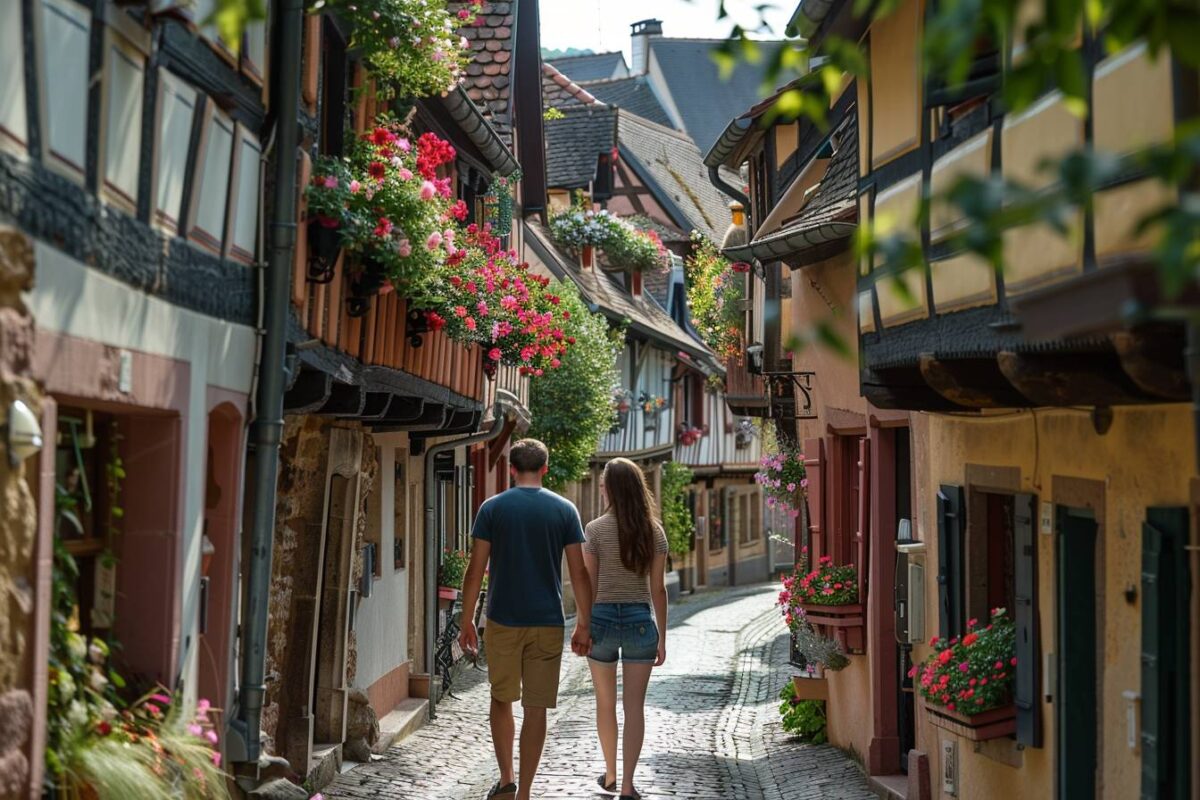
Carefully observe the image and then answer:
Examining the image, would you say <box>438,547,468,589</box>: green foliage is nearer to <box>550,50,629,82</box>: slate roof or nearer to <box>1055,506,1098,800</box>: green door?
<box>1055,506,1098,800</box>: green door

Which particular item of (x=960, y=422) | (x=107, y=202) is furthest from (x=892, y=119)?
(x=107, y=202)

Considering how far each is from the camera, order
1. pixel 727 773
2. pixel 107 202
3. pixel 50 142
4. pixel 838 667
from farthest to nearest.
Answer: pixel 838 667 < pixel 727 773 < pixel 107 202 < pixel 50 142

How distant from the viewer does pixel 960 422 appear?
8781mm

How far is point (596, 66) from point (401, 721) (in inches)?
1623

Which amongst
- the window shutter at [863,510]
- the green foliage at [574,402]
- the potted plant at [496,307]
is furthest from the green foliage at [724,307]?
the window shutter at [863,510]

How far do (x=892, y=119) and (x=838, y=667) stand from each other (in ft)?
14.8

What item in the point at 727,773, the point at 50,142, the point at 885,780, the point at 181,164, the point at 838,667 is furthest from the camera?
the point at 838,667

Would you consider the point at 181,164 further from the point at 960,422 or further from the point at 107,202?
the point at 960,422

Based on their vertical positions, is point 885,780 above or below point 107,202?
below

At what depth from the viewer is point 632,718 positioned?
867cm

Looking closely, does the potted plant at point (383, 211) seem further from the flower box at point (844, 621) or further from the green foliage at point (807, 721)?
the green foliage at point (807, 721)

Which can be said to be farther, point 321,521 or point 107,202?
point 321,521

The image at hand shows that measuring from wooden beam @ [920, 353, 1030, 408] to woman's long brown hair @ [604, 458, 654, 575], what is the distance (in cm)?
191

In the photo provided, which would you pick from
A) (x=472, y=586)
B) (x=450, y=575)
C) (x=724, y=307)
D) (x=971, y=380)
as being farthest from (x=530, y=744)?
(x=724, y=307)
